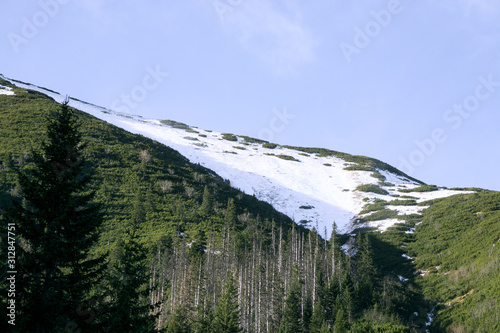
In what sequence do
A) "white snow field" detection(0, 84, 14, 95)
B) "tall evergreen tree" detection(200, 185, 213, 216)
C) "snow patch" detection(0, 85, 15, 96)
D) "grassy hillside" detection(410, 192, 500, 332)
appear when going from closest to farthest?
"grassy hillside" detection(410, 192, 500, 332) → "tall evergreen tree" detection(200, 185, 213, 216) → "snow patch" detection(0, 85, 15, 96) → "white snow field" detection(0, 84, 14, 95)

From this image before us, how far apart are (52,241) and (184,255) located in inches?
1613

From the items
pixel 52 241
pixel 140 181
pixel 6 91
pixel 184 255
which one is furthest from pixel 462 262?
pixel 6 91

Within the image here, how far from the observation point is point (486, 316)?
3522 cm

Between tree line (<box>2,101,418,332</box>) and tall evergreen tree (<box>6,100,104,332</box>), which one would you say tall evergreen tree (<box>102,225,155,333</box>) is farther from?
tall evergreen tree (<box>6,100,104,332</box>)

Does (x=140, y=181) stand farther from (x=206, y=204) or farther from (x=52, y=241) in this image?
(x=52, y=241)

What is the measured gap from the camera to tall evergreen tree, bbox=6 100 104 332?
10.5 metres

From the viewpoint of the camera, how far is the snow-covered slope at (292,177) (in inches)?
3514

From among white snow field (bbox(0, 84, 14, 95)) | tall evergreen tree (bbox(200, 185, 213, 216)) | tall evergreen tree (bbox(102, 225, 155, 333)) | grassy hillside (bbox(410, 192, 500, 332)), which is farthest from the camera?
white snow field (bbox(0, 84, 14, 95))

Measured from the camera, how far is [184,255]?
166ft

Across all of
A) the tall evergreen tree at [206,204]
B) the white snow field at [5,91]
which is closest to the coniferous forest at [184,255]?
the tall evergreen tree at [206,204]

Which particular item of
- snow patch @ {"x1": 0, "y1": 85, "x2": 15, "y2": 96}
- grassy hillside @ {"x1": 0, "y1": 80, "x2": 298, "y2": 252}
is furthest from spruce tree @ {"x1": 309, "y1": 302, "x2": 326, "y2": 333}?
snow patch @ {"x1": 0, "y1": 85, "x2": 15, "y2": 96}

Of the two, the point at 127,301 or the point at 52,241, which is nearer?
the point at 52,241

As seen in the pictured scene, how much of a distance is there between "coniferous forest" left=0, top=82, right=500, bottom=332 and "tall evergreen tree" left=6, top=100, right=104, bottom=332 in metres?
0.04

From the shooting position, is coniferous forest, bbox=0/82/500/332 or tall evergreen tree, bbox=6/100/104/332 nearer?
tall evergreen tree, bbox=6/100/104/332
